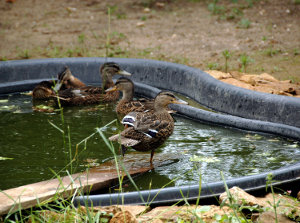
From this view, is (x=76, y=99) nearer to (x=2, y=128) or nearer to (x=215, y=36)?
(x=2, y=128)

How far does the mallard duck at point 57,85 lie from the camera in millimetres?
8000

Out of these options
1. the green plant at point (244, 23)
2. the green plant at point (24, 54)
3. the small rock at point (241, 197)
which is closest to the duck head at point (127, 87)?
the green plant at point (24, 54)

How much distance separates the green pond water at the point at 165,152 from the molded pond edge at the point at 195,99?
7.0 inches

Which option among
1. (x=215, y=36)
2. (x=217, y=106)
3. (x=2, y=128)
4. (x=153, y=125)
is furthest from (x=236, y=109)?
(x=215, y=36)

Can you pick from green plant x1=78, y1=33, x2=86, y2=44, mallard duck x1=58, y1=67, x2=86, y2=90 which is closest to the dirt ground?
green plant x1=78, y1=33, x2=86, y2=44

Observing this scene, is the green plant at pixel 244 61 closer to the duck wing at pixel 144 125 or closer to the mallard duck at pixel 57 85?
the mallard duck at pixel 57 85

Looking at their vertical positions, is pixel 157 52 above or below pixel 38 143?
above

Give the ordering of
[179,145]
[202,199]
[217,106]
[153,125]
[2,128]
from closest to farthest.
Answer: [202,199], [153,125], [179,145], [2,128], [217,106]

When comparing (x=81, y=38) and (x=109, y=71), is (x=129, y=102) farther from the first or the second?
(x=81, y=38)

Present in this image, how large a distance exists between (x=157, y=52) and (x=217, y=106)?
12.1 ft

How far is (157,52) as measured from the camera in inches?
421

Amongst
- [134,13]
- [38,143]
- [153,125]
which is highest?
[134,13]

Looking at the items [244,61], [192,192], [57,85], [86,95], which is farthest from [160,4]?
[192,192]

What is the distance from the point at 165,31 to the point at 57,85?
15.2 feet
